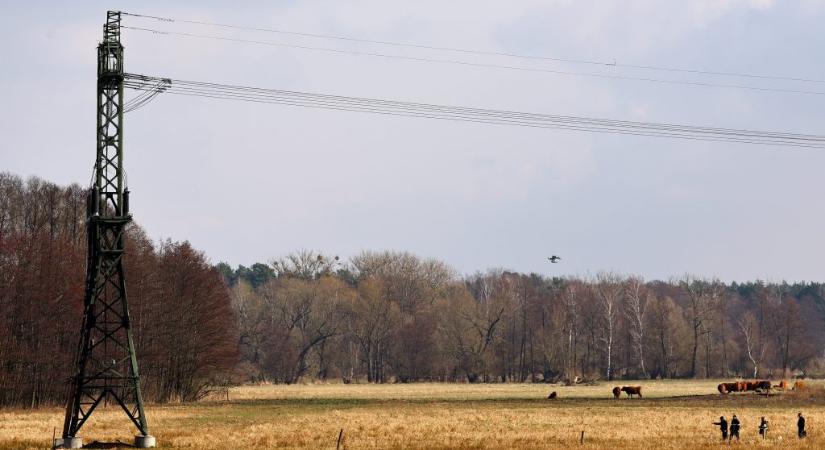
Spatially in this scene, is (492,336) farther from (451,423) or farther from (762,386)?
(451,423)

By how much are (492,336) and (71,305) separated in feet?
234

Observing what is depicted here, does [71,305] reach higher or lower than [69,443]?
higher

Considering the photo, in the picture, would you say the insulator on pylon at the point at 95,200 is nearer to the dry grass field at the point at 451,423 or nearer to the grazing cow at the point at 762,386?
the dry grass field at the point at 451,423

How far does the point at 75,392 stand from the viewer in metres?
38.2

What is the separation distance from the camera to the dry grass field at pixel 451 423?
3878 cm

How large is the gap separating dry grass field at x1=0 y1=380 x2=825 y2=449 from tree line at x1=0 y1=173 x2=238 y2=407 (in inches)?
244

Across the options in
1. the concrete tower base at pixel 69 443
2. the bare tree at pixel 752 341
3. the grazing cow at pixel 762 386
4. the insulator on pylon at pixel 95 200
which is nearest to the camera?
the concrete tower base at pixel 69 443

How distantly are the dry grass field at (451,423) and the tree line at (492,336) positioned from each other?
56.0 metres

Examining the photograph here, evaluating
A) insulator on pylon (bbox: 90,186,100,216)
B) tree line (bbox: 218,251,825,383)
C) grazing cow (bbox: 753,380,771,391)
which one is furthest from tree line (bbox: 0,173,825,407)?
insulator on pylon (bbox: 90,186,100,216)

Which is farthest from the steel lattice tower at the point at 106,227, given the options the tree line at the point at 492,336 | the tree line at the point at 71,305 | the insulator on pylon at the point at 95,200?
the tree line at the point at 492,336

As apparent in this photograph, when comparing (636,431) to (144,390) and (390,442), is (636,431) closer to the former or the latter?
(390,442)

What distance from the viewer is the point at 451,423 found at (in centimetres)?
4816

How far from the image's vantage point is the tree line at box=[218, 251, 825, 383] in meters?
129

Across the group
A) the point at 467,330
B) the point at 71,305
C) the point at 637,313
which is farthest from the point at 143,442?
the point at 637,313
